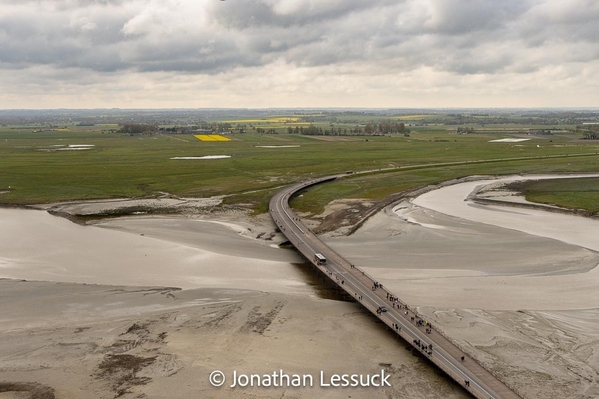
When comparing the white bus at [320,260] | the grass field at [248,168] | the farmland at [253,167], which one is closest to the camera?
the white bus at [320,260]

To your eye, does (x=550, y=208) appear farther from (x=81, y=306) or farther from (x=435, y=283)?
(x=81, y=306)

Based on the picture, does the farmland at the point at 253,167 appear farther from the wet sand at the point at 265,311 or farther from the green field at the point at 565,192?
the wet sand at the point at 265,311

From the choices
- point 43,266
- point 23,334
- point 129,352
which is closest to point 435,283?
point 129,352

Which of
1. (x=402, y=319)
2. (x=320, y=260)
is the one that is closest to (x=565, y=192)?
(x=320, y=260)

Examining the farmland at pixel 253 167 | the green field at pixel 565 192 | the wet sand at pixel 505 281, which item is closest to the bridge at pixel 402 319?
the wet sand at pixel 505 281
